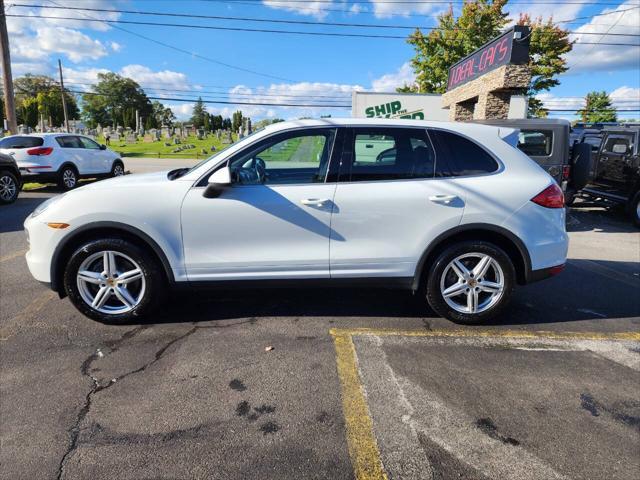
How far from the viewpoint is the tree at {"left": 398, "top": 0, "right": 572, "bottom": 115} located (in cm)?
2738

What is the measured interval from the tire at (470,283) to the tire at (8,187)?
33.0 feet

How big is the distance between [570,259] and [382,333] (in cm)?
403

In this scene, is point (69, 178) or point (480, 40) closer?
point (69, 178)

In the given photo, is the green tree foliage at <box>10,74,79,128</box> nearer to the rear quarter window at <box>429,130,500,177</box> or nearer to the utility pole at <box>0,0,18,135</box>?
the utility pole at <box>0,0,18,135</box>

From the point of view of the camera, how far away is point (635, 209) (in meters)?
8.87

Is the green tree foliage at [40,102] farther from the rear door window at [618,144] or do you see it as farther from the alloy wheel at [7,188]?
the rear door window at [618,144]

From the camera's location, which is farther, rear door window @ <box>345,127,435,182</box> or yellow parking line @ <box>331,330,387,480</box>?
rear door window @ <box>345,127,435,182</box>

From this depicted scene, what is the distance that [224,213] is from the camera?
3.37 m

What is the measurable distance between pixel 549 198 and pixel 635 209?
23.2 ft

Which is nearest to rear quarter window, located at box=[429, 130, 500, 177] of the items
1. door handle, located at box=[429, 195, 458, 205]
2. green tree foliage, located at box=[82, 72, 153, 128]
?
door handle, located at box=[429, 195, 458, 205]

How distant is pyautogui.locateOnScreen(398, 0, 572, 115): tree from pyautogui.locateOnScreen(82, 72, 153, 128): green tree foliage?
79097 millimetres

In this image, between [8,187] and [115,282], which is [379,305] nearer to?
[115,282]

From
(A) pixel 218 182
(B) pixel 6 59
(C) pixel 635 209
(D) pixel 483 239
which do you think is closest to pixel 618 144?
(C) pixel 635 209

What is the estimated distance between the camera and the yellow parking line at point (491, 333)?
356 cm
